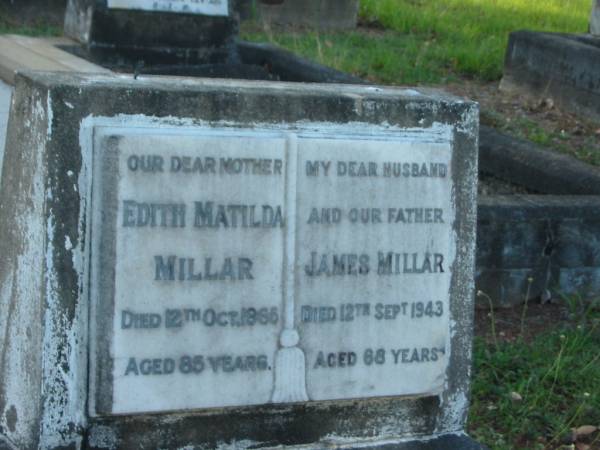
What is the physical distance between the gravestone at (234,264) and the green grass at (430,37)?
17.3 feet

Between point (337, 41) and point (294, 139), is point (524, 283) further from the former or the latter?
point (337, 41)

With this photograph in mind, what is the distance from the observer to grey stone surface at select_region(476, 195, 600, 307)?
4.35 m

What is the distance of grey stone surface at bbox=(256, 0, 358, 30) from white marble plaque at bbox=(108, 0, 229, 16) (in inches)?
136

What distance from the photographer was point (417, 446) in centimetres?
270

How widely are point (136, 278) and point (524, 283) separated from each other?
93.9 inches

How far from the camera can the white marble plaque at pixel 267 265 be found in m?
2.40

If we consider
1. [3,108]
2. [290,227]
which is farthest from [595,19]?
[290,227]

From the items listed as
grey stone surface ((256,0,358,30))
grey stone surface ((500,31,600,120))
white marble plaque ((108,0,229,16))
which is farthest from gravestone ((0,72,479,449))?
grey stone surface ((256,0,358,30))

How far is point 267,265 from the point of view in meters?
2.52

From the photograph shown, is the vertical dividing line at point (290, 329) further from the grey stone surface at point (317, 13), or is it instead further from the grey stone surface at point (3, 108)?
the grey stone surface at point (317, 13)

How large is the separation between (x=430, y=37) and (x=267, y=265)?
8200 mm

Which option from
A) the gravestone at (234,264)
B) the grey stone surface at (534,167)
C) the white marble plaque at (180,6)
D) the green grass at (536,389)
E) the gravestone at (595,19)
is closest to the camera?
the gravestone at (234,264)

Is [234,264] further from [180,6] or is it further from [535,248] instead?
[180,6]

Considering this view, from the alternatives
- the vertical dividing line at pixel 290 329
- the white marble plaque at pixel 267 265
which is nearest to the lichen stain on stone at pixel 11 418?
the white marble plaque at pixel 267 265
